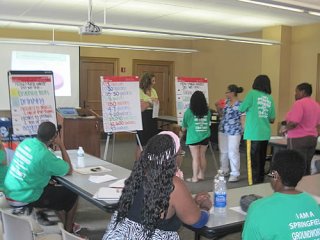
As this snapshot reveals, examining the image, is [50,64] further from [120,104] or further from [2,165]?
[2,165]

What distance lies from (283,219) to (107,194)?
127 cm

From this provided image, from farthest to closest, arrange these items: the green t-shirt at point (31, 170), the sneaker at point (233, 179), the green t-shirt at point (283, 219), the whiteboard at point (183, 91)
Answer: the whiteboard at point (183, 91) < the sneaker at point (233, 179) < the green t-shirt at point (31, 170) < the green t-shirt at point (283, 219)

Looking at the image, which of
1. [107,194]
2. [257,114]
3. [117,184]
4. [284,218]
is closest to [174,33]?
[257,114]

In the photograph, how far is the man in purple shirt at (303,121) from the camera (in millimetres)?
4520

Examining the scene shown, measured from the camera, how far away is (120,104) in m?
5.42

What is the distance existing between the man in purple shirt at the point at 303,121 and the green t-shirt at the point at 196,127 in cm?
137

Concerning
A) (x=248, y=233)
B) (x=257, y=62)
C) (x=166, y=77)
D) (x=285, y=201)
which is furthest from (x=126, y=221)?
(x=166, y=77)

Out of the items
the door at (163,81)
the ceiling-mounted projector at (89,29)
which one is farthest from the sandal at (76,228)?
the door at (163,81)

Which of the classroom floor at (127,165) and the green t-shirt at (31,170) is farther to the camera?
the classroom floor at (127,165)

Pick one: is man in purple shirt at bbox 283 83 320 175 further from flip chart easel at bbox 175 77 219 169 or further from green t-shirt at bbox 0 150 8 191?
green t-shirt at bbox 0 150 8 191

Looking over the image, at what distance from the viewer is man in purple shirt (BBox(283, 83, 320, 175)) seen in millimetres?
4520

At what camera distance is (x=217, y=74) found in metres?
10.5

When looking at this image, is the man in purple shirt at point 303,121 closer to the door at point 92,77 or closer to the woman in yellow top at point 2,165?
the woman in yellow top at point 2,165

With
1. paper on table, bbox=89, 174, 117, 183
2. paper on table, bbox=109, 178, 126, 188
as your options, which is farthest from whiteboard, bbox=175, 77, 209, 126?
paper on table, bbox=109, 178, 126, 188
